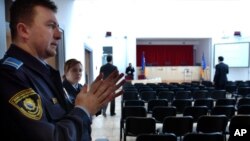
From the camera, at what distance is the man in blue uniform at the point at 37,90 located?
85 centimetres

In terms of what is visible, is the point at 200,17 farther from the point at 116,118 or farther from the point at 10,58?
the point at 10,58

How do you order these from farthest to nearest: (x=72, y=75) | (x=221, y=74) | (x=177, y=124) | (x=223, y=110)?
1. (x=221, y=74)
2. (x=223, y=110)
3. (x=177, y=124)
4. (x=72, y=75)

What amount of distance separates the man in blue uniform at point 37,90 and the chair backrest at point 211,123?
9.58 feet

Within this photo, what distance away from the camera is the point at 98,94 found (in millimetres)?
1049

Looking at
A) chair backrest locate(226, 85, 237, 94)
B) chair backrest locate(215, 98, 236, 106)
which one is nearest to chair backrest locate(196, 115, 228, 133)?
chair backrest locate(215, 98, 236, 106)

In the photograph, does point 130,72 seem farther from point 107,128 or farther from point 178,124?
point 178,124

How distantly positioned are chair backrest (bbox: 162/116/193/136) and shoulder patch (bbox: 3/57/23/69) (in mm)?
2916

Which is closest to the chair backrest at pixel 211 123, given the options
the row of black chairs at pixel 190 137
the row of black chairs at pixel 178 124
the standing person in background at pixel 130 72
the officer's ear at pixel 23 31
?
the row of black chairs at pixel 178 124

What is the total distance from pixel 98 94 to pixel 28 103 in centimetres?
29

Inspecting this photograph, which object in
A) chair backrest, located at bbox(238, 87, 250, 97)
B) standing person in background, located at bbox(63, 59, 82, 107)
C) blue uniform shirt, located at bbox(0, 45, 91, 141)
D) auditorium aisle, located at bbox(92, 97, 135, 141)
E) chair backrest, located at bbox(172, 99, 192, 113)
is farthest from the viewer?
chair backrest, located at bbox(238, 87, 250, 97)

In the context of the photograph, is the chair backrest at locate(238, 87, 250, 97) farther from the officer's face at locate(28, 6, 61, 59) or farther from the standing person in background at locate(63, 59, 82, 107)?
the officer's face at locate(28, 6, 61, 59)

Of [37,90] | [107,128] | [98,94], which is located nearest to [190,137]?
[98,94]

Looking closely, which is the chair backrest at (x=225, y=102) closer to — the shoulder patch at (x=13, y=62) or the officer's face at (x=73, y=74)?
the officer's face at (x=73, y=74)

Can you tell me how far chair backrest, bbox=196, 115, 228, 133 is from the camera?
12.0 ft
